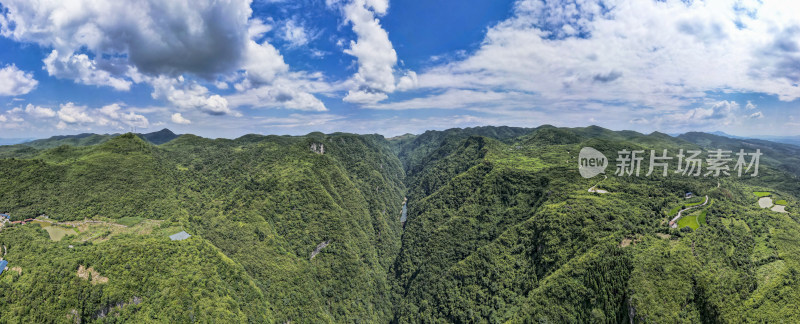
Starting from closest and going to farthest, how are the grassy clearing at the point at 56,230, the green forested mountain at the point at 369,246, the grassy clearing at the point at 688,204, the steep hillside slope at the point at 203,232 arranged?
the green forested mountain at the point at 369,246 → the steep hillside slope at the point at 203,232 → the grassy clearing at the point at 56,230 → the grassy clearing at the point at 688,204

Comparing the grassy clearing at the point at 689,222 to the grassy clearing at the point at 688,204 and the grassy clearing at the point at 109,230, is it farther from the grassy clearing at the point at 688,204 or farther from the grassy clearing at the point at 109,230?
the grassy clearing at the point at 109,230

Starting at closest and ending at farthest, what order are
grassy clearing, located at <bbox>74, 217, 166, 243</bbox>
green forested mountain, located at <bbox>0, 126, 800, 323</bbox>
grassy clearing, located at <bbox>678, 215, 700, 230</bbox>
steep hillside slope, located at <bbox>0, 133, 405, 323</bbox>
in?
green forested mountain, located at <bbox>0, 126, 800, 323</bbox>, steep hillside slope, located at <bbox>0, 133, 405, 323</bbox>, grassy clearing, located at <bbox>678, 215, 700, 230</bbox>, grassy clearing, located at <bbox>74, 217, 166, 243</bbox>

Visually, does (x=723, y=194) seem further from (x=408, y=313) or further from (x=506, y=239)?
(x=408, y=313)

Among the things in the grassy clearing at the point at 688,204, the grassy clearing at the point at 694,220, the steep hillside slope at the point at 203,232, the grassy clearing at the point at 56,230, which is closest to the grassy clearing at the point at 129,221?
the steep hillside slope at the point at 203,232

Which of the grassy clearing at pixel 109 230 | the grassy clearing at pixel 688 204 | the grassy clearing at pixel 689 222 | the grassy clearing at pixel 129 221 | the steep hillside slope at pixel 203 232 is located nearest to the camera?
the steep hillside slope at pixel 203 232

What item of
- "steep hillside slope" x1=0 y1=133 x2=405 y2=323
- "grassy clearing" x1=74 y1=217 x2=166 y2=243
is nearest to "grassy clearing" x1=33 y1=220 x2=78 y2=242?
"steep hillside slope" x1=0 y1=133 x2=405 y2=323

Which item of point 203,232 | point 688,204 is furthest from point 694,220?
point 203,232

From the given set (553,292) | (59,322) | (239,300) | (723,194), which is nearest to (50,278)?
(59,322)

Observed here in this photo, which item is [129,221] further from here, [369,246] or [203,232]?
[369,246]

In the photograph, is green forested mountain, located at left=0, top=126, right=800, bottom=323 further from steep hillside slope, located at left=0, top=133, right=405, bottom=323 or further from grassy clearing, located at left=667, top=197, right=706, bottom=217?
grassy clearing, located at left=667, top=197, right=706, bottom=217
